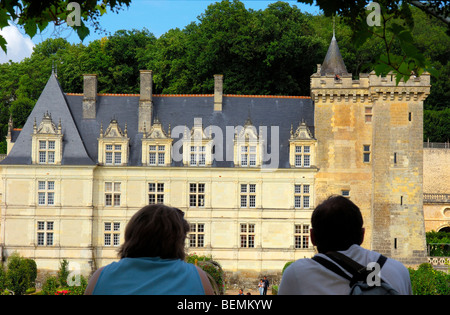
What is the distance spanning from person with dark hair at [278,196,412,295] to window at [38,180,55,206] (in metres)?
28.8

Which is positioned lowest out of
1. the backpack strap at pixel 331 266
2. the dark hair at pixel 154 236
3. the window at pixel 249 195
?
the window at pixel 249 195

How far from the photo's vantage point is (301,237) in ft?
109

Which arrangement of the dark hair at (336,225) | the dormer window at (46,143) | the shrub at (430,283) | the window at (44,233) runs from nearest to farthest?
the dark hair at (336,225) < the shrub at (430,283) < the window at (44,233) < the dormer window at (46,143)

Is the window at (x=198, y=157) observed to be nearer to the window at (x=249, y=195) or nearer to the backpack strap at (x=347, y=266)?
the window at (x=249, y=195)

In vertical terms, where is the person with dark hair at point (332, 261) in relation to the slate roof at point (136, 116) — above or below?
below

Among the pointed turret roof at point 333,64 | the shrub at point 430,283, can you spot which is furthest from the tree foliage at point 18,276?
the pointed turret roof at point 333,64

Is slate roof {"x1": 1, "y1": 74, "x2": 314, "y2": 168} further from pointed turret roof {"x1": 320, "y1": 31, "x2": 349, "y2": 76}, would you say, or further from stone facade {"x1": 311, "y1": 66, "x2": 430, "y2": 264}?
pointed turret roof {"x1": 320, "y1": 31, "x2": 349, "y2": 76}

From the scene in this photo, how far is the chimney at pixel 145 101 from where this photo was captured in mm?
34656

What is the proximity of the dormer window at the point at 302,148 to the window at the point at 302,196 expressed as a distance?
103cm

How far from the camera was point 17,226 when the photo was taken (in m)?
32.7

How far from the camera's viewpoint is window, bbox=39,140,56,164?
108ft

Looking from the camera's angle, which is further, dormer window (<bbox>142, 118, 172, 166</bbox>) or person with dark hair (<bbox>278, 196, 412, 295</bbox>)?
dormer window (<bbox>142, 118, 172, 166</bbox>)

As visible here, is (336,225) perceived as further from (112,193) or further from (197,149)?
(112,193)

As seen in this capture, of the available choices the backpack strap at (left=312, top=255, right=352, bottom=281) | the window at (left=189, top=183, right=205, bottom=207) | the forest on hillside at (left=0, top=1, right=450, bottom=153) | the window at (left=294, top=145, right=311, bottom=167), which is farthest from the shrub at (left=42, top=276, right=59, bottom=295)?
the backpack strap at (left=312, top=255, right=352, bottom=281)
